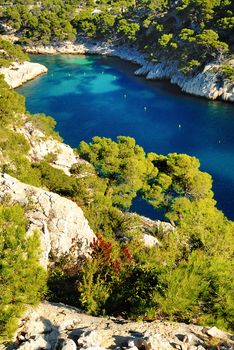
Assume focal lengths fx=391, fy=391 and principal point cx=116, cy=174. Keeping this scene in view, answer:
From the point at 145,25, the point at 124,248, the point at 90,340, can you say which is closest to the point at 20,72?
the point at 145,25

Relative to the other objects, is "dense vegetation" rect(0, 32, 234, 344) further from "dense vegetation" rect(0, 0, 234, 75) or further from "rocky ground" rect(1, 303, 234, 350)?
"dense vegetation" rect(0, 0, 234, 75)

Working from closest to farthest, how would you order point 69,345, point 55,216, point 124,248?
point 69,345 < point 55,216 < point 124,248

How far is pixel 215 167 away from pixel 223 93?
27.8 m

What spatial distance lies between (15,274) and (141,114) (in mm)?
61088

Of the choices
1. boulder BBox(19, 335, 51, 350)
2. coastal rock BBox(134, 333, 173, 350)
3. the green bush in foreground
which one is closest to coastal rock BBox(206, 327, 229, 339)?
coastal rock BBox(134, 333, 173, 350)

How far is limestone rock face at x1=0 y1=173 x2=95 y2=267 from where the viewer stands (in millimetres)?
21078

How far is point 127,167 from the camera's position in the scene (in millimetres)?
38656

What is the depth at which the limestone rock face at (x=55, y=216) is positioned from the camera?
2108cm

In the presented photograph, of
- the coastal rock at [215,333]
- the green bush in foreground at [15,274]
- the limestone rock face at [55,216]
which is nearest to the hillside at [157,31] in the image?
the limestone rock face at [55,216]

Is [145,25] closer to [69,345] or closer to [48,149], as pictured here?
[48,149]

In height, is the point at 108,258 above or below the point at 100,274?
above

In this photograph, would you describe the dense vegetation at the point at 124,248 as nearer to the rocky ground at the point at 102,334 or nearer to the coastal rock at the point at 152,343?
the rocky ground at the point at 102,334

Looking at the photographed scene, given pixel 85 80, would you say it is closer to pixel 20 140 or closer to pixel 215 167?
pixel 215 167

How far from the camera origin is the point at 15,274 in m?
14.4
